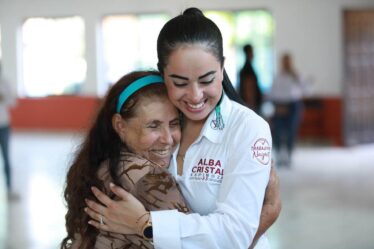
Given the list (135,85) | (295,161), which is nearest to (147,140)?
(135,85)

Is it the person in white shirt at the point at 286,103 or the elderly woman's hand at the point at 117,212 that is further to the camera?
the person in white shirt at the point at 286,103

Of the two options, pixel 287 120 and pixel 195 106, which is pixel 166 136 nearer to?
pixel 195 106

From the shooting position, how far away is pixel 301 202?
245 inches

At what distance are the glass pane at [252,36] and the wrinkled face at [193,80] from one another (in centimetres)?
995

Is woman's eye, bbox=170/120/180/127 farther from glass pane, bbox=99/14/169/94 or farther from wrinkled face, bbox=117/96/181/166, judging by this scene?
glass pane, bbox=99/14/169/94

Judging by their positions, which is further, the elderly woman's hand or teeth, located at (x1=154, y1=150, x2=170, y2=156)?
teeth, located at (x1=154, y1=150, x2=170, y2=156)

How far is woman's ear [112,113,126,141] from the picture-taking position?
1.61 metres

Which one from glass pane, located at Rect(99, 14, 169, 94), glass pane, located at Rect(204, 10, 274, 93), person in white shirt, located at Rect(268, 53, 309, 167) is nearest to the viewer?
person in white shirt, located at Rect(268, 53, 309, 167)

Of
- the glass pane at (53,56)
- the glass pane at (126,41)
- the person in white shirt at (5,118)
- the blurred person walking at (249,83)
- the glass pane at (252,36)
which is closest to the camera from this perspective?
the person in white shirt at (5,118)

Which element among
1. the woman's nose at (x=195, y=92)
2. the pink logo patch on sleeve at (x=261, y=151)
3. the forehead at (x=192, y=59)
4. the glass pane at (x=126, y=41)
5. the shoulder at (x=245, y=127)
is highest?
the glass pane at (x=126, y=41)

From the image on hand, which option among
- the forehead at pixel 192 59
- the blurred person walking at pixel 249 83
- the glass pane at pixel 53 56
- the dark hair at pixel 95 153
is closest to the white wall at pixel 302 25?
the glass pane at pixel 53 56

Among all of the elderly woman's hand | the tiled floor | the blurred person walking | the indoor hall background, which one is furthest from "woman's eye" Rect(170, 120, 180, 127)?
the blurred person walking

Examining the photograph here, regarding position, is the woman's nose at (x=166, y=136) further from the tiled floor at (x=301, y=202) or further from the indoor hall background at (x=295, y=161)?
the tiled floor at (x=301, y=202)

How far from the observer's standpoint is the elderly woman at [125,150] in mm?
1513
